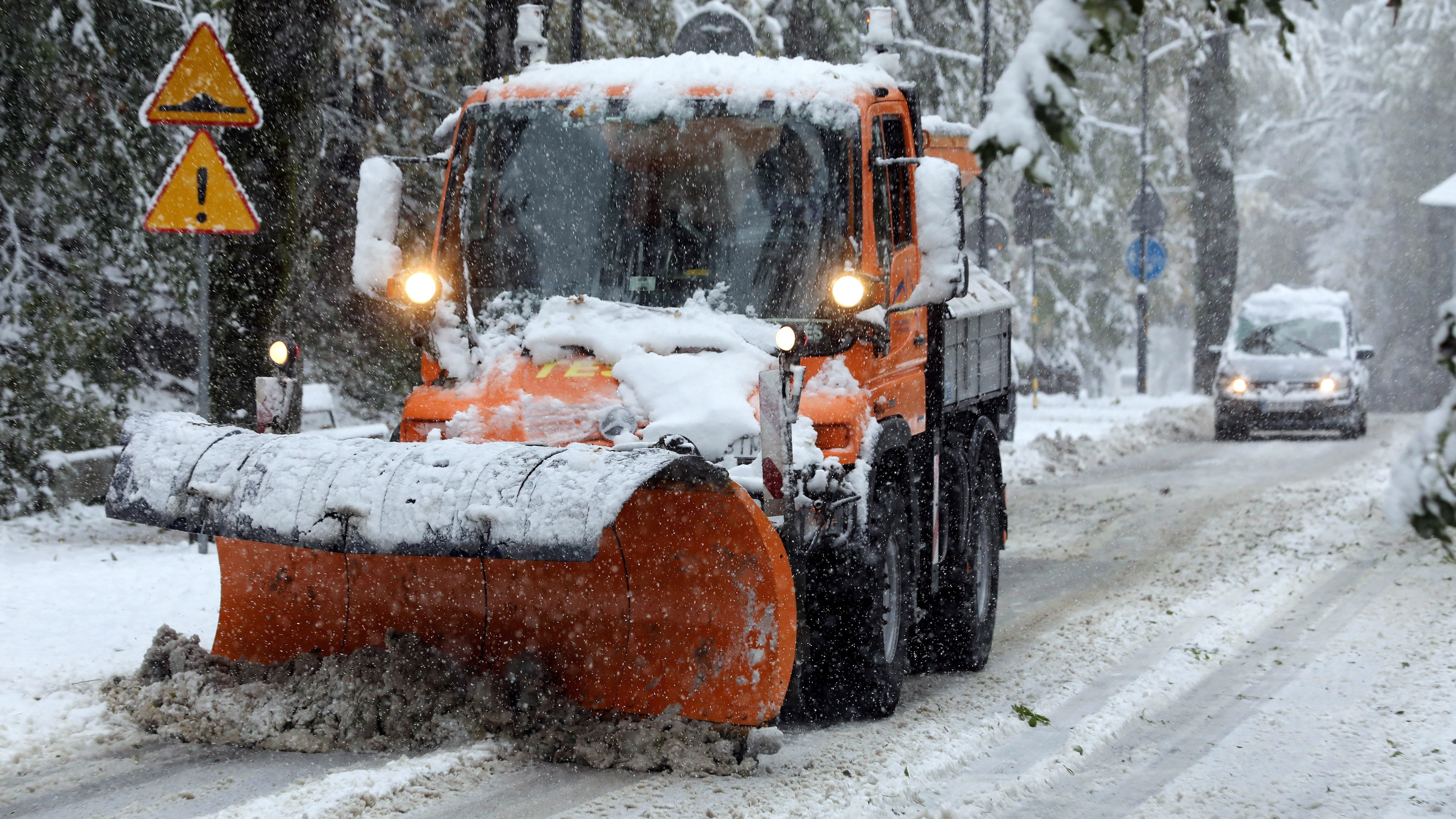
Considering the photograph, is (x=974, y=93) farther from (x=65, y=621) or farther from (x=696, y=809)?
(x=696, y=809)

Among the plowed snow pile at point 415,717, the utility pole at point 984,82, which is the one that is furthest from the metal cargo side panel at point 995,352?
the utility pole at point 984,82

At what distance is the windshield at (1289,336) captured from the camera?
23.6m

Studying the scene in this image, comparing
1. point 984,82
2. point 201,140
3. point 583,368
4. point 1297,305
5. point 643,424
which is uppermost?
point 984,82

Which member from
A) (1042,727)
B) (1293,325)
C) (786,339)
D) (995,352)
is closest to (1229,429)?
(1293,325)

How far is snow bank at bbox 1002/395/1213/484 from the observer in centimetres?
1808

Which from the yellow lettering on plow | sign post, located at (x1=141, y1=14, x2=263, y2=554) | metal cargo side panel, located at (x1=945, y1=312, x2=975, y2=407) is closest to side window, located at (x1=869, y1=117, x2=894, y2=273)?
metal cargo side panel, located at (x1=945, y1=312, x2=975, y2=407)

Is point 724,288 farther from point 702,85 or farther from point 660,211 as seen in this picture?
point 702,85

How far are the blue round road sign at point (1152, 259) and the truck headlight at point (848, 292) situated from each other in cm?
2222

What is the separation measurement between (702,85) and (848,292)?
105 cm

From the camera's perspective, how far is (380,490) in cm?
514

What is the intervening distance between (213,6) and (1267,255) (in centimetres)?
4590

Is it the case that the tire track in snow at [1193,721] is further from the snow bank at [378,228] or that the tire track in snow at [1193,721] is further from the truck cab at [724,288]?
the snow bank at [378,228]

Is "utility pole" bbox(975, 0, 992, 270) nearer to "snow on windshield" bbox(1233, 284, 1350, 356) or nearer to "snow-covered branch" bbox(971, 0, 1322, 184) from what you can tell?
"snow on windshield" bbox(1233, 284, 1350, 356)

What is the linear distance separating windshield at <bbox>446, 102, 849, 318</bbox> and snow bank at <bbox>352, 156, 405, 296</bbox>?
0.88 feet
